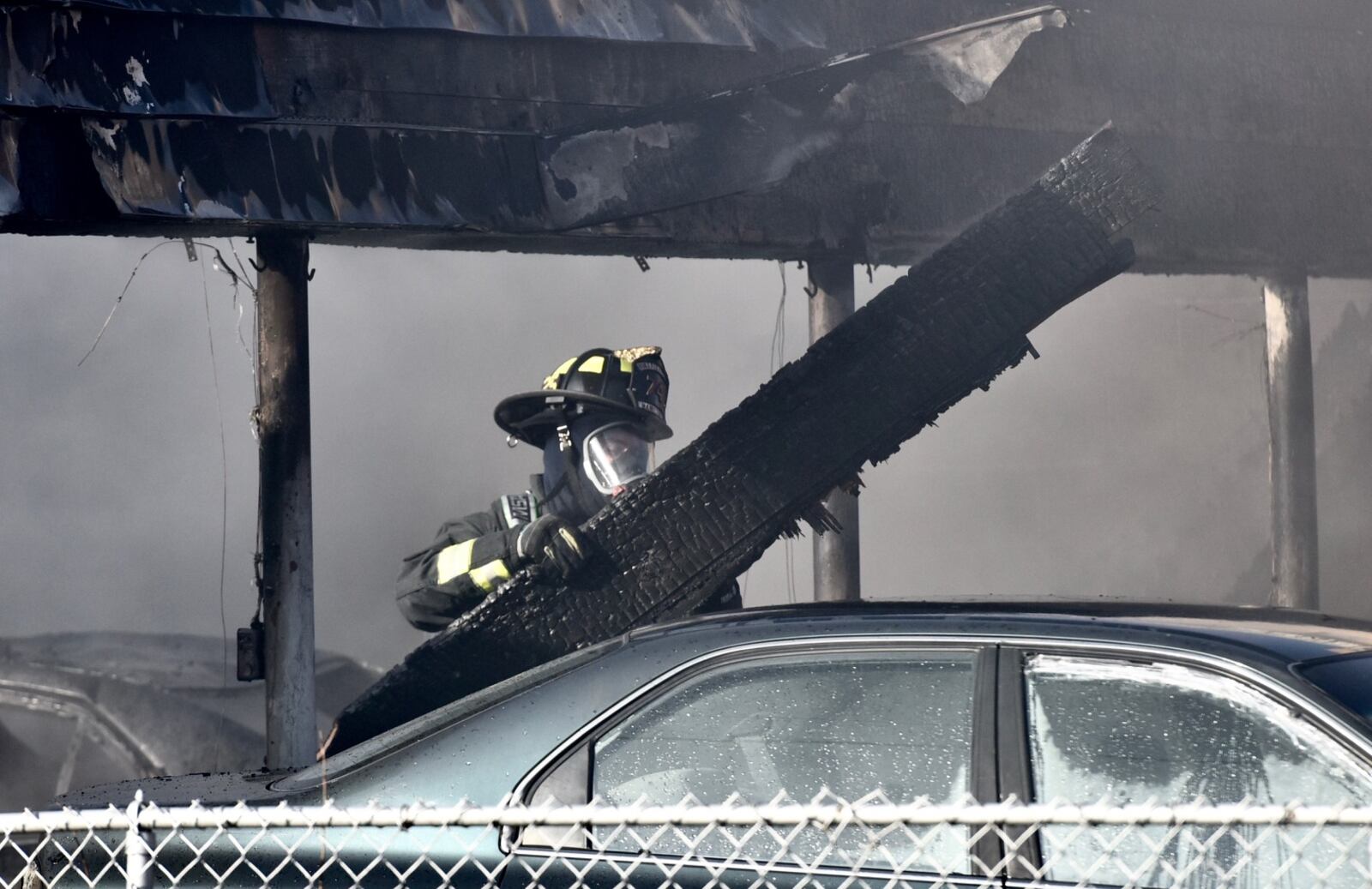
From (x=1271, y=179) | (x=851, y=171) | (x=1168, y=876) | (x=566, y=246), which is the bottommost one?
(x=1168, y=876)

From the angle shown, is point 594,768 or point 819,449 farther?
point 819,449

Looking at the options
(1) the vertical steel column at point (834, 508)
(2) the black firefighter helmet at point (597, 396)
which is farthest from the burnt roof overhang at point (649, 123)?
(2) the black firefighter helmet at point (597, 396)

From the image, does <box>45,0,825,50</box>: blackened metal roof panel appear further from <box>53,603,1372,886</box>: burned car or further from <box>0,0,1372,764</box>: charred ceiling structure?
<box>53,603,1372,886</box>: burned car

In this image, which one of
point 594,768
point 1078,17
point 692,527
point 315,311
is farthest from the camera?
point 315,311

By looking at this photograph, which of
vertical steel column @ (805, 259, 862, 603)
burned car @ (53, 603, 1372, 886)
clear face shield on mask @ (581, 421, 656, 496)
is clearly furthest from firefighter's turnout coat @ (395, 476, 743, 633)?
burned car @ (53, 603, 1372, 886)

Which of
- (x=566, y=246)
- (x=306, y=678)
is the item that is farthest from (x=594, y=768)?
(x=566, y=246)

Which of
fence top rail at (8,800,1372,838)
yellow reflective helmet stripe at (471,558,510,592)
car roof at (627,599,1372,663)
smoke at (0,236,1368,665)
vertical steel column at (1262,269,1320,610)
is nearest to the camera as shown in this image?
fence top rail at (8,800,1372,838)

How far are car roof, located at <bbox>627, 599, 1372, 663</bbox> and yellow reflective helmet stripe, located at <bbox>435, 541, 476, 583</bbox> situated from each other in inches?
91.7

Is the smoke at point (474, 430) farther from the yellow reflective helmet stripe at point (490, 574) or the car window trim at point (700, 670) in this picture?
the car window trim at point (700, 670)

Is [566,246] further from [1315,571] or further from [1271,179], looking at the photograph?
[1315,571]

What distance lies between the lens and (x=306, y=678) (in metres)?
5.48

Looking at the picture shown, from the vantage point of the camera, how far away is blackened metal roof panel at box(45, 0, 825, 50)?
215 inches

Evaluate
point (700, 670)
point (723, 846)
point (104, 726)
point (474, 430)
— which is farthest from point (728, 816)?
point (474, 430)

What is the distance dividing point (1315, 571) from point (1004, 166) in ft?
9.87
